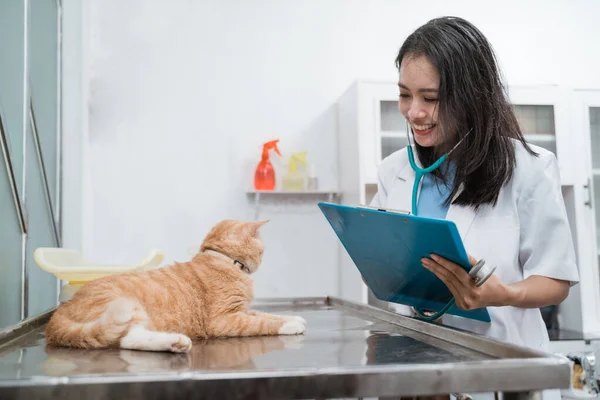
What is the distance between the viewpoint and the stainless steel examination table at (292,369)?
65cm

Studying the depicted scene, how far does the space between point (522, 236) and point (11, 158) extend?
4.93ft

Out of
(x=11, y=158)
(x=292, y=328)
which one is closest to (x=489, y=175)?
(x=292, y=328)

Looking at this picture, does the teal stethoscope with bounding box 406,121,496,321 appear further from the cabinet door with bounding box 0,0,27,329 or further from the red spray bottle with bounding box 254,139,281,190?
the red spray bottle with bounding box 254,139,281,190

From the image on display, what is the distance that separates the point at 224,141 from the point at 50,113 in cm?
100

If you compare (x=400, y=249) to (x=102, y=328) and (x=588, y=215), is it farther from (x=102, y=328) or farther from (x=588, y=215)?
(x=588, y=215)

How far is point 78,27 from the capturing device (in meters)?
2.93

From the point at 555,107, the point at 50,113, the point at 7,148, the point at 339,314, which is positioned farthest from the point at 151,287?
the point at 555,107

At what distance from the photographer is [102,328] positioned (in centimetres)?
97

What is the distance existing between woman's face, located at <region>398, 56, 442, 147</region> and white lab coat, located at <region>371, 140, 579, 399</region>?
0.19 meters

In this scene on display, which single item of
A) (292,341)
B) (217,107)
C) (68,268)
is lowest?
(292,341)

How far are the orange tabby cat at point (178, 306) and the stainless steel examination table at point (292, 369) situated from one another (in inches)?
1.3

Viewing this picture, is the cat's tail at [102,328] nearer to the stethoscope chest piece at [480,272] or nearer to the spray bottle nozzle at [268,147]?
the stethoscope chest piece at [480,272]

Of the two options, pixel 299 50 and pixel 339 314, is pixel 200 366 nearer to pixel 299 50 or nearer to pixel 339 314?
pixel 339 314

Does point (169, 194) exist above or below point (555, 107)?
below
